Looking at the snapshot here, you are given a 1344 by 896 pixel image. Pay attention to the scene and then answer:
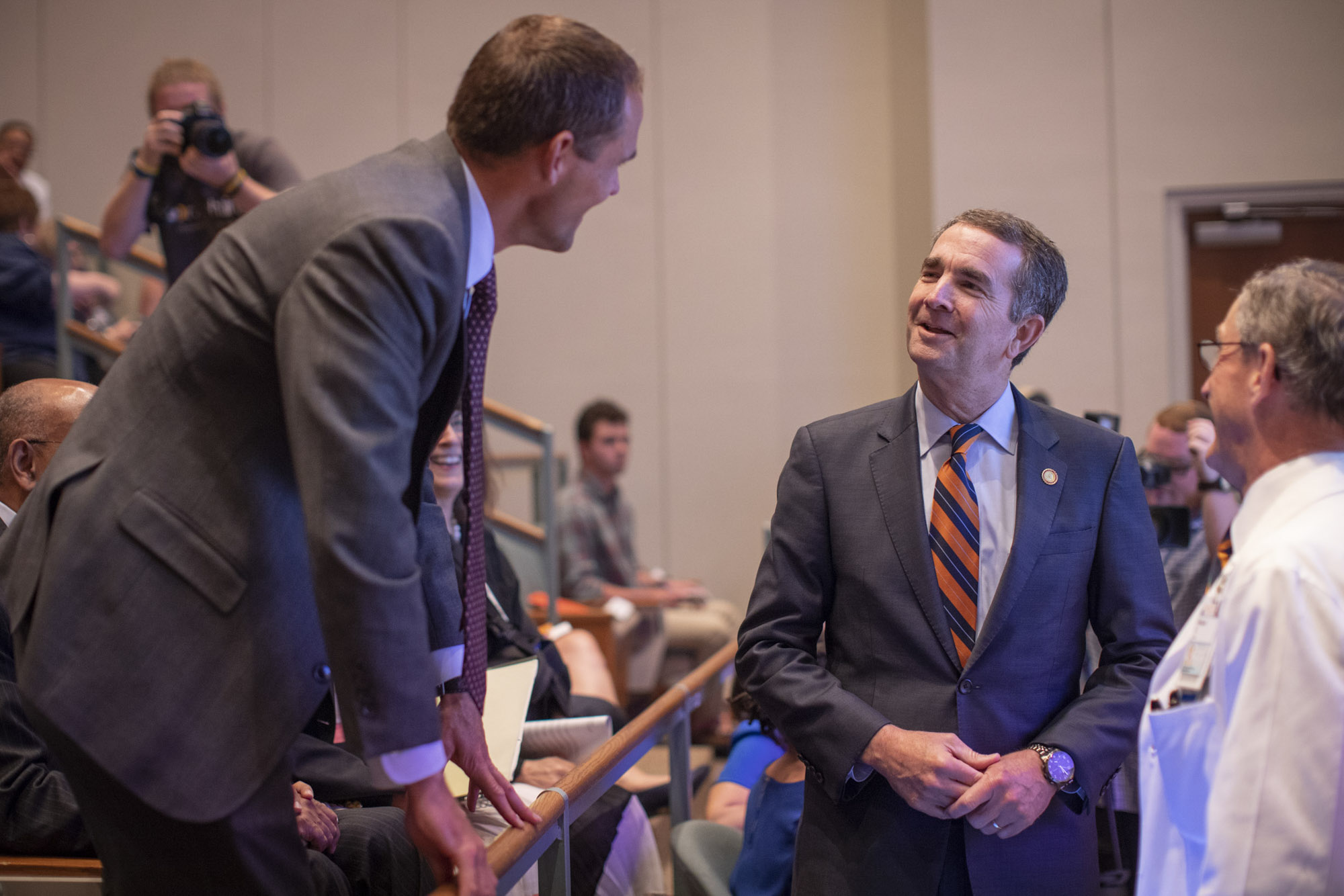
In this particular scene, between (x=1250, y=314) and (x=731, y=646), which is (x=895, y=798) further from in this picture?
(x=731, y=646)

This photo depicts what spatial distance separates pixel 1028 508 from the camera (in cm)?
172

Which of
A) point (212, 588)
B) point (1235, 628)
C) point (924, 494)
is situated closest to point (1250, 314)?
point (1235, 628)

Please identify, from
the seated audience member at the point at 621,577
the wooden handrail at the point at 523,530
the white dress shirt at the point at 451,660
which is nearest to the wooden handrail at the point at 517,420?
the wooden handrail at the point at 523,530

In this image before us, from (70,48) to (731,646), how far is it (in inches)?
254

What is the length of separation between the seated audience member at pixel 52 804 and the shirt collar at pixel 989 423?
1.11 m

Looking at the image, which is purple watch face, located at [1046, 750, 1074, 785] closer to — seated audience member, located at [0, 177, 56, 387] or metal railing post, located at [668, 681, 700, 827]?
metal railing post, located at [668, 681, 700, 827]

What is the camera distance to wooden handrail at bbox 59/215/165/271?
15.3 ft

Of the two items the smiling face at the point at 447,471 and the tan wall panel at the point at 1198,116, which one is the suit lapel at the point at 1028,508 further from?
the tan wall panel at the point at 1198,116

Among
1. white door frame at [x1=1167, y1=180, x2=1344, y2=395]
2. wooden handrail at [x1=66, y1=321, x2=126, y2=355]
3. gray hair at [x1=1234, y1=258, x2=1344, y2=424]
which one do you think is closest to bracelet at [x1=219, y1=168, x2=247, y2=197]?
wooden handrail at [x1=66, y1=321, x2=126, y2=355]

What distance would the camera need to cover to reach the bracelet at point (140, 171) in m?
3.45

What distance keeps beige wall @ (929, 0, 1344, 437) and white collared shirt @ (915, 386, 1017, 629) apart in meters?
4.27

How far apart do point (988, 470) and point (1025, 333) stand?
274mm

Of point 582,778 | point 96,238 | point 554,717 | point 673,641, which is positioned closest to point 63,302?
point 96,238

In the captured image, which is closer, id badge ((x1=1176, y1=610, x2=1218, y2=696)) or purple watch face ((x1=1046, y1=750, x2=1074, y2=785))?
id badge ((x1=1176, y1=610, x2=1218, y2=696))
